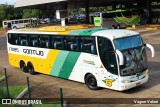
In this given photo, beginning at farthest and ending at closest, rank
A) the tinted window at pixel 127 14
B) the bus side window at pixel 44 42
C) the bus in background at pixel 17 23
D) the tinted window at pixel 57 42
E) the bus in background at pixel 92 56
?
the bus in background at pixel 17 23, the tinted window at pixel 127 14, the bus side window at pixel 44 42, the tinted window at pixel 57 42, the bus in background at pixel 92 56

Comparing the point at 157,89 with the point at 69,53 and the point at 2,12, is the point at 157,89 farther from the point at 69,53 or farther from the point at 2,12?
the point at 2,12

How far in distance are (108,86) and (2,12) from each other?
85.1 metres

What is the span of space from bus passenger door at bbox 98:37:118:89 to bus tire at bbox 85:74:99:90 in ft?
1.82

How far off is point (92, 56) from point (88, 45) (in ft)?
2.12

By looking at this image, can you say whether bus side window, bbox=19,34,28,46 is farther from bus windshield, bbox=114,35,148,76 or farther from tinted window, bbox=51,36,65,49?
bus windshield, bbox=114,35,148,76

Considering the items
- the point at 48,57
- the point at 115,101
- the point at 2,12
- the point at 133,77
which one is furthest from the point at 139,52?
the point at 2,12

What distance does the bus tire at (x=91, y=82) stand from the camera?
587 inches

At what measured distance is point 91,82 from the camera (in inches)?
597

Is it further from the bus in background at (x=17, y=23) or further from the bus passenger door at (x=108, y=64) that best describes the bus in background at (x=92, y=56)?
the bus in background at (x=17, y=23)

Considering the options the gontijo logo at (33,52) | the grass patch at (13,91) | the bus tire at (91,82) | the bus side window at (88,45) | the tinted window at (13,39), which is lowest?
the grass patch at (13,91)

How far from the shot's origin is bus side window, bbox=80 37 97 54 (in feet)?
48.3

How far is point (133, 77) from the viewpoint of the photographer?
1374 cm

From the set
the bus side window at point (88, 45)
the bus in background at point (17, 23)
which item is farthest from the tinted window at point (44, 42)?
the bus in background at point (17, 23)

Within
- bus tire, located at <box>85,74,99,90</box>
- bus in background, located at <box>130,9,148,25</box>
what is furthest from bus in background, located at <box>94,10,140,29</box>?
bus tire, located at <box>85,74,99,90</box>
